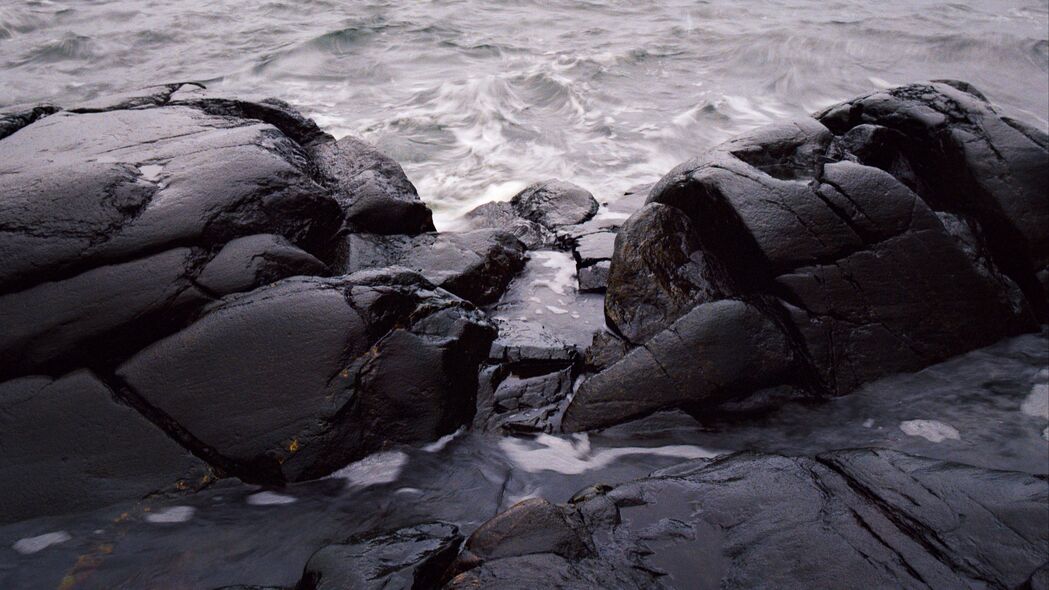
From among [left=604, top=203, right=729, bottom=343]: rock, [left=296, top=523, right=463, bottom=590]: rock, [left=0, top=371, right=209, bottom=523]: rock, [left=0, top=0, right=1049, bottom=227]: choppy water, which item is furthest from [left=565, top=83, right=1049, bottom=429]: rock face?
[left=0, top=0, right=1049, bottom=227]: choppy water

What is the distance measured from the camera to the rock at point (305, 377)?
356 cm

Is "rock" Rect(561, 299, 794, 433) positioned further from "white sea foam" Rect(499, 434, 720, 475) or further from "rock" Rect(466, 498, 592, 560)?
"rock" Rect(466, 498, 592, 560)

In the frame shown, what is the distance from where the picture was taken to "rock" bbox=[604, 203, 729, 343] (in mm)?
4699

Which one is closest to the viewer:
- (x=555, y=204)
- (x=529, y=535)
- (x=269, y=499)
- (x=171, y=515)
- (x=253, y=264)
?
(x=529, y=535)

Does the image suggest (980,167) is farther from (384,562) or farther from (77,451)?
(77,451)

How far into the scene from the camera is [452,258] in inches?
211

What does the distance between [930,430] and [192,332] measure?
4.21 metres

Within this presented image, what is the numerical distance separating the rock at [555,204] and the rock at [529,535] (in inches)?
162

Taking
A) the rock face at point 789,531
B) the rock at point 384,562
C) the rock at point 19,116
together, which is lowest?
the rock at point 384,562

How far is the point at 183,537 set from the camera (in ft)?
10.7

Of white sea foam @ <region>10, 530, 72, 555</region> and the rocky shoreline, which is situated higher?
the rocky shoreline

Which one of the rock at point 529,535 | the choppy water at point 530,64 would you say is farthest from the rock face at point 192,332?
the choppy water at point 530,64

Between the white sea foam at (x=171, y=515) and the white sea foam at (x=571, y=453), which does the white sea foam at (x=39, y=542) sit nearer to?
the white sea foam at (x=171, y=515)

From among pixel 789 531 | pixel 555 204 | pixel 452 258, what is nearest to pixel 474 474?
pixel 789 531
